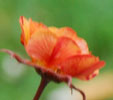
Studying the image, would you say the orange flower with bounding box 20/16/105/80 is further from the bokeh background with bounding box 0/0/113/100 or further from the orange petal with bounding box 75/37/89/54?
the bokeh background with bounding box 0/0/113/100

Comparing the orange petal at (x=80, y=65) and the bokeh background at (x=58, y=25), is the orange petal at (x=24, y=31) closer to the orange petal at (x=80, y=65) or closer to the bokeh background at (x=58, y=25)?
the orange petal at (x=80, y=65)

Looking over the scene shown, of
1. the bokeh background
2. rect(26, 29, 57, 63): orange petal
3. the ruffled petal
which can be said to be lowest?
the ruffled petal

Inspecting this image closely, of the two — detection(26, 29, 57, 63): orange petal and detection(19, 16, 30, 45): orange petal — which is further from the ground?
detection(19, 16, 30, 45): orange petal

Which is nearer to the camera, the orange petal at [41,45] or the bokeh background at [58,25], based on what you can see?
the orange petal at [41,45]

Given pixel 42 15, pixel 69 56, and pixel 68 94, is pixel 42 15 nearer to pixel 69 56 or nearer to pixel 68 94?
pixel 68 94

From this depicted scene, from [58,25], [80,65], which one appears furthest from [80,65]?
[58,25]

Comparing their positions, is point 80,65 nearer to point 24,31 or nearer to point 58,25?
point 24,31

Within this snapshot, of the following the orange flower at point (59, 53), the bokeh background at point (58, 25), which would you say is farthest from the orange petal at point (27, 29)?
the bokeh background at point (58, 25)

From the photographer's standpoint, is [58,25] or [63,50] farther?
[58,25]

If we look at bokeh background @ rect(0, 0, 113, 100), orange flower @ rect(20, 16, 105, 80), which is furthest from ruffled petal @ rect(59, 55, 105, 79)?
bokeh background @ rect(0, 0, 113, 100)
